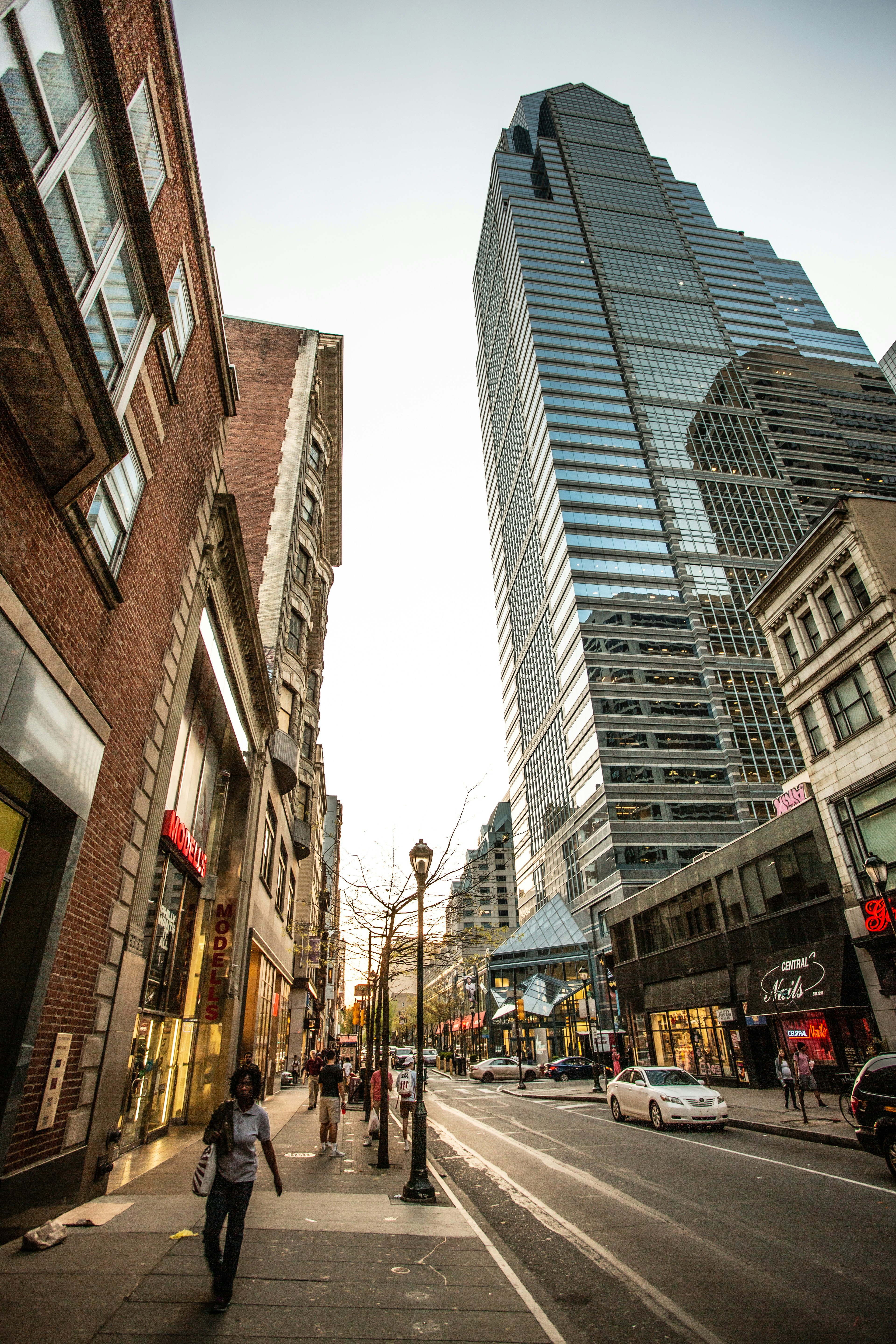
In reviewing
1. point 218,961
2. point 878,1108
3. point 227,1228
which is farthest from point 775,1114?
point 227,1228

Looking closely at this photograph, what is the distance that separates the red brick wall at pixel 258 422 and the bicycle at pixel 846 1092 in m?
25.2

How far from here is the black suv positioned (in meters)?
9.68

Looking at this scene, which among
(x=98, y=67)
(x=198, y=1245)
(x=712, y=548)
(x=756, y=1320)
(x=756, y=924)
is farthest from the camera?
(x=712, y=548)

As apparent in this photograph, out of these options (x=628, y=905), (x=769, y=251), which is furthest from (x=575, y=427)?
(x=769, y=251)

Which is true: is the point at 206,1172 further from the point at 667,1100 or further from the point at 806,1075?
the point at 806,1075

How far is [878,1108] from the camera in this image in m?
9.87

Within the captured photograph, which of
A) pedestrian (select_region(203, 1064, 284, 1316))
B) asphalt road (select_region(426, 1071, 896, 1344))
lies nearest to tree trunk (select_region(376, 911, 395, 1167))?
asphalt road (select_region(426, 1071, 896, 1344))

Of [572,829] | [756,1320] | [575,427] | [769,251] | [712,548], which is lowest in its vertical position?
[756,1320]

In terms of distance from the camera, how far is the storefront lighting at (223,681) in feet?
50.7

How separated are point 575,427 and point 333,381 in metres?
63.2

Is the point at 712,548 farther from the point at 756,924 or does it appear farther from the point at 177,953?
the point at 177,953

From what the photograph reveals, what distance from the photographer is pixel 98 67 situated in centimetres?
772

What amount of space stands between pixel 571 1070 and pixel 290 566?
36418mm

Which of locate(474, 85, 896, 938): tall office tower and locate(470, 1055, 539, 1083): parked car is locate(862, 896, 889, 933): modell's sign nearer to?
locate(474, 85, 896, 938): tall office tower
